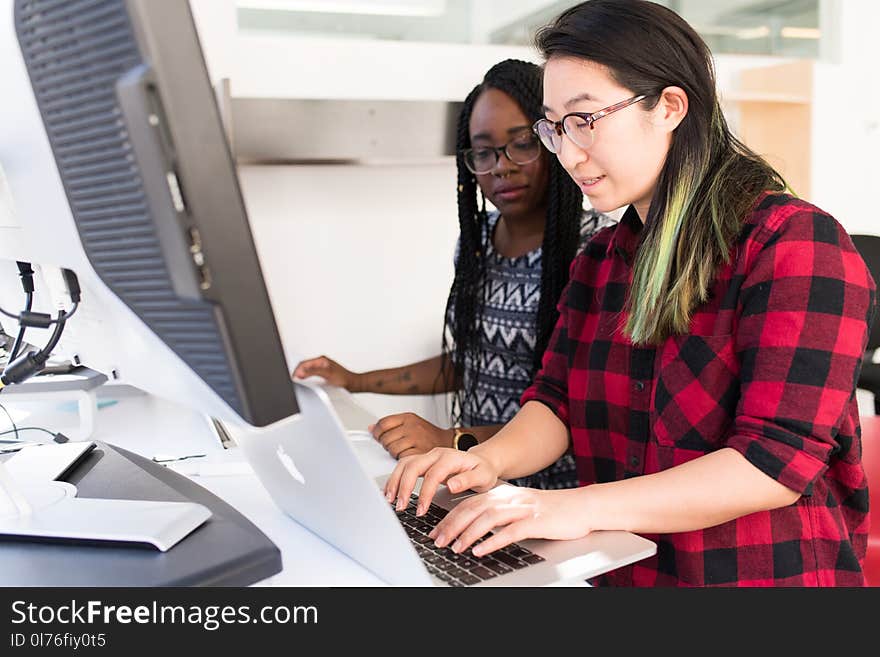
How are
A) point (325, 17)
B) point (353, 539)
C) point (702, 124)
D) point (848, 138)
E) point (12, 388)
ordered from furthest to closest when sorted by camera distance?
point (848, 138)
point (325, 17)
point (12, 388)
point (702, 124)
point (353, 539)

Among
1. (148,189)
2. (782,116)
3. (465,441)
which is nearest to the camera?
(148,189)

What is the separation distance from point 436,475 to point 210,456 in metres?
0.43

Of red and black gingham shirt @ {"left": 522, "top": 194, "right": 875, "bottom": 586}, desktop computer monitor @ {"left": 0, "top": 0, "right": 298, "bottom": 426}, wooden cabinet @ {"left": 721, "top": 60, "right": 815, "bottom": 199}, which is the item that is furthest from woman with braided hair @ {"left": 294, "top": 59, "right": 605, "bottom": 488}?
wooden cabinet @ {"left": 721, "top": 60, "right": 815, "bottom": 199}

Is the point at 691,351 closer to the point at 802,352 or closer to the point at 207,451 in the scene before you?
the point at 802,352

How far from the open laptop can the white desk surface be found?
2cm

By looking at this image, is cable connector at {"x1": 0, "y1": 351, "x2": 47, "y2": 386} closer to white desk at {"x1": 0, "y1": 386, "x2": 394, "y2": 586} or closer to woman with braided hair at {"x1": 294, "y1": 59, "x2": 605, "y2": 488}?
white desk at {"x1": 0, "y1": 386, "x2": 394, "y2": 586}

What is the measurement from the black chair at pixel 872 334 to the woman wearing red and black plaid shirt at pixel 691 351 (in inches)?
34.7

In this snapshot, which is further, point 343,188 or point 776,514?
point 343,188

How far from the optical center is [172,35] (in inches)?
18.7

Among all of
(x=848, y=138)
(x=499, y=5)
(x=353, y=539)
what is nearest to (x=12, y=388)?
(x=353, y=539)

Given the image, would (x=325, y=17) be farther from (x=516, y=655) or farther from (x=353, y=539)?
(x=516, y=655)

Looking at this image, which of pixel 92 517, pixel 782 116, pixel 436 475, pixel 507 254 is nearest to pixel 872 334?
pixel 507 254

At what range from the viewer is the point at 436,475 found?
88cm

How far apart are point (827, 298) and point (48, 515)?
773 millimetres
